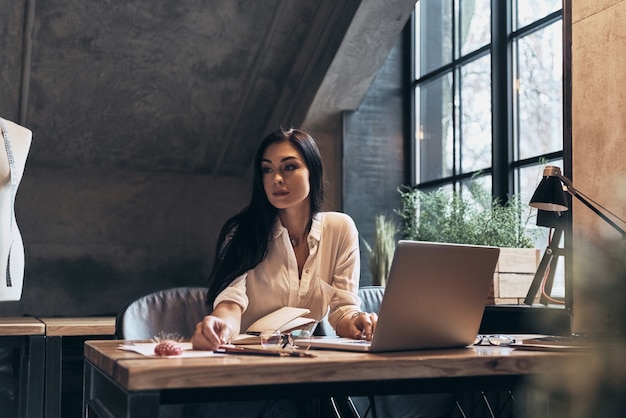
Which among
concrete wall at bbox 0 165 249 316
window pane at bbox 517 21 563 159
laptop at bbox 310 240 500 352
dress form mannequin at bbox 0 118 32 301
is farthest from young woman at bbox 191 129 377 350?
concrete wall at bbox 0 165 249 316

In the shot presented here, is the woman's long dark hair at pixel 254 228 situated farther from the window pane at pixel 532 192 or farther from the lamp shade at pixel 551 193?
the window pane at pixel 532 192

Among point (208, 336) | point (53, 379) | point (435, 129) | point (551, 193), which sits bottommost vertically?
point (53, 379)

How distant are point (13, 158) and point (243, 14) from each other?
3.19m

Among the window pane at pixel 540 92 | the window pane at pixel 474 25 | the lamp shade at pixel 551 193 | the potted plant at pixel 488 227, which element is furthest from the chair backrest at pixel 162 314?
the window pane at pixel 474 25

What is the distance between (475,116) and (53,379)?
10.5ft

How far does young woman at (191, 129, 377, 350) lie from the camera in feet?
7.99

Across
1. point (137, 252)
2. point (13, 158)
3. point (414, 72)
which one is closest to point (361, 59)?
point (414, 72)

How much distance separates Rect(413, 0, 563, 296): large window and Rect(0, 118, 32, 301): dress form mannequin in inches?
104

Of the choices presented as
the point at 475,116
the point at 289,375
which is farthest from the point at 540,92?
the point at 289,375

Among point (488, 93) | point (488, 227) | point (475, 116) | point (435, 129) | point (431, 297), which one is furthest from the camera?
point (435, 129)

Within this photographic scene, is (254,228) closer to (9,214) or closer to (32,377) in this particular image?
(9,214)

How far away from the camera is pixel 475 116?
531 centimetres

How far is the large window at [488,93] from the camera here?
4.60m

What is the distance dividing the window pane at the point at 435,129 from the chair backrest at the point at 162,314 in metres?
3.32
